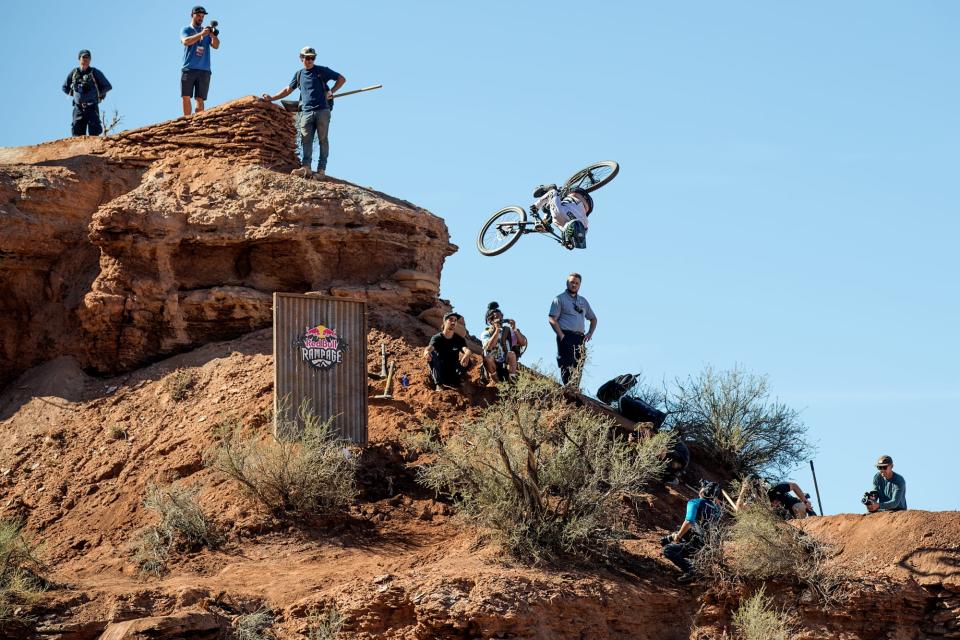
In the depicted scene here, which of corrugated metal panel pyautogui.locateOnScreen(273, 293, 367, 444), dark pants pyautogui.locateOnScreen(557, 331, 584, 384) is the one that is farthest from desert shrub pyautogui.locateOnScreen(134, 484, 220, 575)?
dark pants pyautogui.locateOnScreen(557, 331, 584, 384)

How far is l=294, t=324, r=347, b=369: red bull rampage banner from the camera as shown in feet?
59.6

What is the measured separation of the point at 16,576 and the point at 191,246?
6854 mm

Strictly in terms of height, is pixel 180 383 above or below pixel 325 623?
above

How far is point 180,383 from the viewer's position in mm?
19516

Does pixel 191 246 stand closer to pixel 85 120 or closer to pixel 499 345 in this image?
pixel 85 120

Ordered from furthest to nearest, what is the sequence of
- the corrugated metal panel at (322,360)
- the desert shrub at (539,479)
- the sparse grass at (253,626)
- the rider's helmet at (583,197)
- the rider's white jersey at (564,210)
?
the rider's helmet at (583,197) < the rider's white jersey at (564,210) < the corrugated metal panel at (322,360) < the desert shrub at (539,479) < the sparse grass at (253,626)

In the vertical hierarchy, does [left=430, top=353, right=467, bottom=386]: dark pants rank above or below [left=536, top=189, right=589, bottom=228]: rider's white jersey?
below

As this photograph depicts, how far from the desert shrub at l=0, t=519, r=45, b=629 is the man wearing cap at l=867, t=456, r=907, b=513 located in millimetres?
8522

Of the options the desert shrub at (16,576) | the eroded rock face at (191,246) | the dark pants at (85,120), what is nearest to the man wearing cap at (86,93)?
the dark pants at (85,120)

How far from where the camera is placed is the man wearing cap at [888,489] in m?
16.6

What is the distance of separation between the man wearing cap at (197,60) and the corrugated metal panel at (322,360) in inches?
185

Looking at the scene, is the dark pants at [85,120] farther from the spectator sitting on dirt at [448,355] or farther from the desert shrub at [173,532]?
the desert shrub at [173,532]

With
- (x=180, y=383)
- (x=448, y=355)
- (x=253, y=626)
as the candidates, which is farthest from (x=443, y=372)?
(x=253, y=626)

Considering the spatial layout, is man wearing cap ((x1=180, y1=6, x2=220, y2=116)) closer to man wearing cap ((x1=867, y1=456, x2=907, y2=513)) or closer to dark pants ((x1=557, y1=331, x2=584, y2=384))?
dark pants ((x1=557, y1=331, x2=584, y2=384))
